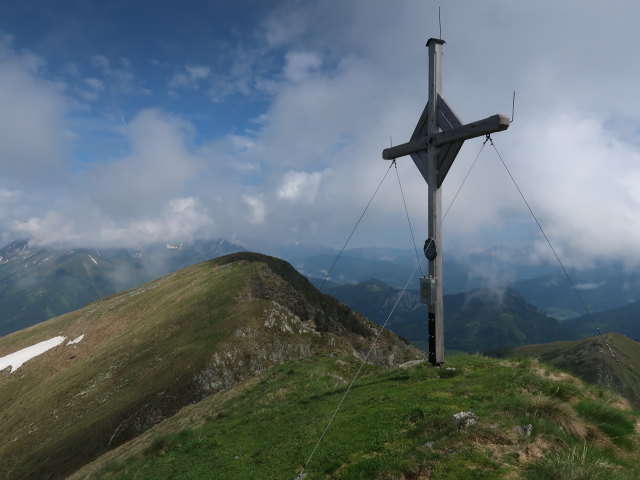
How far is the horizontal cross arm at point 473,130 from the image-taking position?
491 inches

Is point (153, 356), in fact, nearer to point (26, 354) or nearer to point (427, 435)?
point (26, 354)

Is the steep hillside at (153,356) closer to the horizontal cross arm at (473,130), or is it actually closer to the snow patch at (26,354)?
the snow patch at (26,354)

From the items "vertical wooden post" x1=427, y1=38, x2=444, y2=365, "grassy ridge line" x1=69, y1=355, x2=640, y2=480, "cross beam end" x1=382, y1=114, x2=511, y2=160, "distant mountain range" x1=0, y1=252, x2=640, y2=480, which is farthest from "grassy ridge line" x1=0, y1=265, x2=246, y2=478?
"cross beam end" x1=382, y1=114, x2=511, y2=160

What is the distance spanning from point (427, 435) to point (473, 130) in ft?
33.5

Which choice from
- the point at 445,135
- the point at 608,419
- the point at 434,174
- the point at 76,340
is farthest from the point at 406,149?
the point at 76,340

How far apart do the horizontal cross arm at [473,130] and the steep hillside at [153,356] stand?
1572 inches

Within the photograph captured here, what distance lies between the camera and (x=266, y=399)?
2216cm

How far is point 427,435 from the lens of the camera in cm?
984

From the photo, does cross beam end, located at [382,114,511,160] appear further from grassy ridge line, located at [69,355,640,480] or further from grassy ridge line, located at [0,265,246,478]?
grassy ridge line, located at [0,265,246,478]

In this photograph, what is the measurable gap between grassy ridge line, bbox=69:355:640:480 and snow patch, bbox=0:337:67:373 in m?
83.1

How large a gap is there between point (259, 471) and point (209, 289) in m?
65.9

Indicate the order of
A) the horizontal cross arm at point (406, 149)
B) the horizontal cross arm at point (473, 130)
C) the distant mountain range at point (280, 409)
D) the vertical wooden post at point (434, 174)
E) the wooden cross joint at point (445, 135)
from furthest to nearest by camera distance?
the horizontal cross arm at point (406, 149) < the vertical wooden post at point (434, 174) < the wooden cross joint at point (445, 135) < the horizontal cross arm at point (473, 130) < the distant mountain range at point (280, 409)

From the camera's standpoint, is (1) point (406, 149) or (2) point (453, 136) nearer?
(2) point (453, 136)

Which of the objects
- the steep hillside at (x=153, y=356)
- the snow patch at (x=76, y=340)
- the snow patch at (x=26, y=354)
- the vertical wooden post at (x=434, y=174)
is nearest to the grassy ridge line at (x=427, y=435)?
the vertical wooden post at (x=434, y=174)
